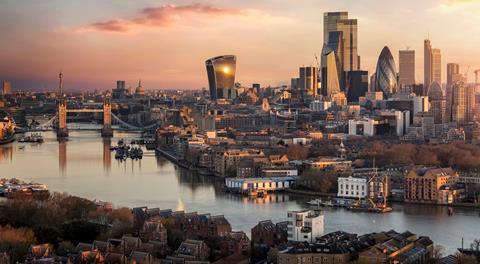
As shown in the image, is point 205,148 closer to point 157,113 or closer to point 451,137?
point 451,137

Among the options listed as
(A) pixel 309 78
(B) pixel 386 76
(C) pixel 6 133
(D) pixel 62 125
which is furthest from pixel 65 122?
(A) pixel 309 78

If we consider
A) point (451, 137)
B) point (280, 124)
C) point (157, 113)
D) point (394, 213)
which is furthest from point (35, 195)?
point (157, 113)

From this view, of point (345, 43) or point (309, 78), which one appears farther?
point (309, 78)

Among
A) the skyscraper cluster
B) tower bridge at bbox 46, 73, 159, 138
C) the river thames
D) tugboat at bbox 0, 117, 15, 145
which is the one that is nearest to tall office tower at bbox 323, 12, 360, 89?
the skyscraper cluster

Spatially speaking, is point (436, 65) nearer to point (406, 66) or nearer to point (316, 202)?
point (406, 66)

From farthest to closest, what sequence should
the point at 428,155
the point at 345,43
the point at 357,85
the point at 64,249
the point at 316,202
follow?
the point at 345,43 < the point at 357,85 < the point at 428,155 < the point at 316,202 < the point at 64,249

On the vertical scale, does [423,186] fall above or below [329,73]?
below

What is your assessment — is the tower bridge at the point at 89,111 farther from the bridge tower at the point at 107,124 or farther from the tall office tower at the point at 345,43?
the tall office tower at the point at 345,43
